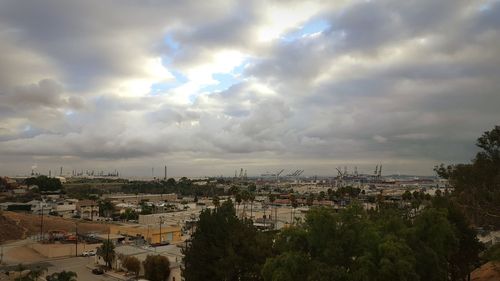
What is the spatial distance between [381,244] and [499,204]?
1818 centimetres

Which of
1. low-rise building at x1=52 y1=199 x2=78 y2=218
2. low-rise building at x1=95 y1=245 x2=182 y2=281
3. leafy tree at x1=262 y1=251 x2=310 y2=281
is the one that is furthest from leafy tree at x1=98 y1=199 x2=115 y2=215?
leafy tree at x1=262 y1=251 x2=310 y2=281

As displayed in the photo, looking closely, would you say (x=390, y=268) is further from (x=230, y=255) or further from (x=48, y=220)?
(x=48, y=220)

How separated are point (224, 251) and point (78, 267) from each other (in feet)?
95.9

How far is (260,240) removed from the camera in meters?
22.0

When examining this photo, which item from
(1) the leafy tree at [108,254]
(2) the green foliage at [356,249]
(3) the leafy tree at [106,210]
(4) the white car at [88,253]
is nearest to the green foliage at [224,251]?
(2) the green foliage at [356,249]

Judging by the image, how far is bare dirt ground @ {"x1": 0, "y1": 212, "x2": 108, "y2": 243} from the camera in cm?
6712

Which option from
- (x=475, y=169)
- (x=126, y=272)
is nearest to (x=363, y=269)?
(x=475, y=169)

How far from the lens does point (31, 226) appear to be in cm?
7494

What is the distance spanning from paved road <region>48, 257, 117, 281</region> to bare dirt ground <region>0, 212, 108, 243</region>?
1919 centimetres

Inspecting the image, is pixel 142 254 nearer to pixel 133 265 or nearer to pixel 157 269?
pixel 133 265

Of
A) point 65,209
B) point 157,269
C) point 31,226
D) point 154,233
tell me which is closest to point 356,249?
point 157,269

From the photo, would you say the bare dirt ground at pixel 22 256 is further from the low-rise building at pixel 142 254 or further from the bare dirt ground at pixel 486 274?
the bare dirt ground at pixel 486 274

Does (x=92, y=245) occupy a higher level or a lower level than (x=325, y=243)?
lower

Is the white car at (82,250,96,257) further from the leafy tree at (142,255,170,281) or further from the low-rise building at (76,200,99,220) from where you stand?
the low-rise building at (76,200,99,220)
